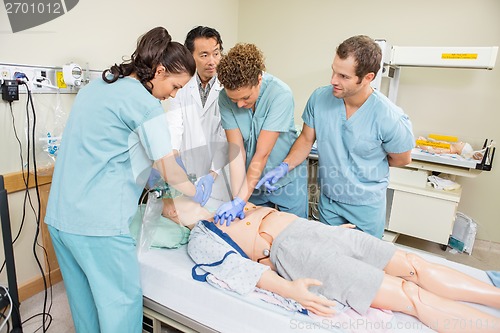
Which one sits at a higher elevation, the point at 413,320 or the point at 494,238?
the point at 413,320

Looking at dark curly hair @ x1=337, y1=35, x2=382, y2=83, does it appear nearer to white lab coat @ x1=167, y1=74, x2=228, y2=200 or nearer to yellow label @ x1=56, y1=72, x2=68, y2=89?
white lab coat @ x1=167, y1=74, x2=228, y2=200

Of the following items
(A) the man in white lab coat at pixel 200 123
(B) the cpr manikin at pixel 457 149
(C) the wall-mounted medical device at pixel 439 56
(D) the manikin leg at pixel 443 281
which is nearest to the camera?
(D) the manikin leg at pixel 443 281

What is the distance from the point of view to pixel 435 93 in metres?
2.67

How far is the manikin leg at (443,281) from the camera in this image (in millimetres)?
1191

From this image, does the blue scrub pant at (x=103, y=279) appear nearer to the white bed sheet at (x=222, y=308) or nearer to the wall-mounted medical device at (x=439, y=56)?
the white bed sheet at (x=222, y=308)

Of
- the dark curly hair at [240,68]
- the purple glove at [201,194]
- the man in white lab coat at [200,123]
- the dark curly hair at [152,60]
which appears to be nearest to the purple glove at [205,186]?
the purple glove at [201,194]

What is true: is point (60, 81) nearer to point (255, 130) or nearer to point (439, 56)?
point (255, 130)

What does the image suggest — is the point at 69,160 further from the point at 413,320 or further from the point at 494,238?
the point at 494,238

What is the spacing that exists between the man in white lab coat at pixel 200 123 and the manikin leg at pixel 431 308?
101 cm

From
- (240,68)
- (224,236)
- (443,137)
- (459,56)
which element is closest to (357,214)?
(224,236)

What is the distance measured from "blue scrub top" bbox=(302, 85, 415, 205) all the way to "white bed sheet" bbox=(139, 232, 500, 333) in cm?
53

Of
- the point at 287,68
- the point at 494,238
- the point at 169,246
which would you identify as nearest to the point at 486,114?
the point at 494,238

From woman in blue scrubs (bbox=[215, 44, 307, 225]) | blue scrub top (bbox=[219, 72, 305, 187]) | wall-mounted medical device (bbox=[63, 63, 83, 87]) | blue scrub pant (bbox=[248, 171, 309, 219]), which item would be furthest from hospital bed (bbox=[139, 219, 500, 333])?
wall-mounted medical device (bbox=[63, 63, 83, 87])

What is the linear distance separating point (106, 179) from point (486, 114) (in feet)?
8.97
